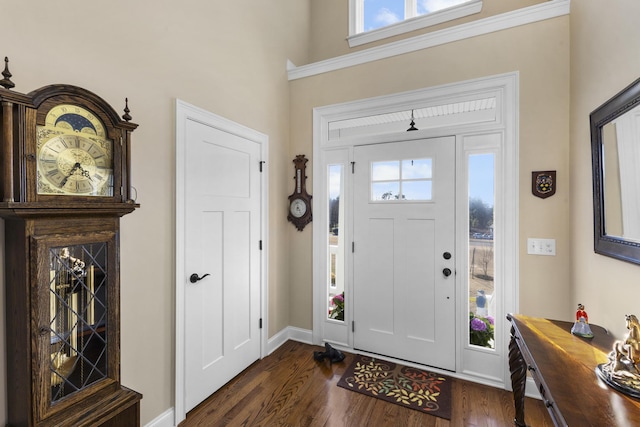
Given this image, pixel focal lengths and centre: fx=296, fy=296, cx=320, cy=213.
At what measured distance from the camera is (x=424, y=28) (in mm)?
2877

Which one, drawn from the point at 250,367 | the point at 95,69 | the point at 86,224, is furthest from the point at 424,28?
the point at 250,367

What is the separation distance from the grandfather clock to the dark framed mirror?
2.27 meters

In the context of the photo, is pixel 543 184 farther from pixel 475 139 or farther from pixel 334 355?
pixel 334 355

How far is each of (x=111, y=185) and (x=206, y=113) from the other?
100 centimetres

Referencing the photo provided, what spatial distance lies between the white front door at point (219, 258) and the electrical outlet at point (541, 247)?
2.22 meters

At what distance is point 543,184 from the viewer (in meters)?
2.17

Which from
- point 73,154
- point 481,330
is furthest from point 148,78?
point 481,330

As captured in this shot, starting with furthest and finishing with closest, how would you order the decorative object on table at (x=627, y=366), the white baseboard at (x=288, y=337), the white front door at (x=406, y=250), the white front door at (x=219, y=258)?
the white baseboard at (x=288, y=337) < the white front door at (x=406, y=250) < the white front door at (x=219, y=258) < the decorative object on table at (x=627, y=366)

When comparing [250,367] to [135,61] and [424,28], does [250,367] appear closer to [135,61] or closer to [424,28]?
[135,61]

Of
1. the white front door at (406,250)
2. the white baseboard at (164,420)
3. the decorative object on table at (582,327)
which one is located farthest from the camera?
the white front door at (406,250)

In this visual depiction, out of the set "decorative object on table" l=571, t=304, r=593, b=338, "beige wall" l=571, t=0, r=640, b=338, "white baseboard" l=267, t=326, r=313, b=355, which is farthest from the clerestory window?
"white baseboard" l=267, t=326, r=313, b=355

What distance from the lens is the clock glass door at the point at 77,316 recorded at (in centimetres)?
119

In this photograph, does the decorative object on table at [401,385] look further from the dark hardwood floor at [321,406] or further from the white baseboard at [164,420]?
the white baseboard at [164,420]

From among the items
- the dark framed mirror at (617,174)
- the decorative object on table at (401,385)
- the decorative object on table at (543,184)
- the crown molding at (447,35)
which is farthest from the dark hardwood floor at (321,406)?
the crown molding at (447,35)
